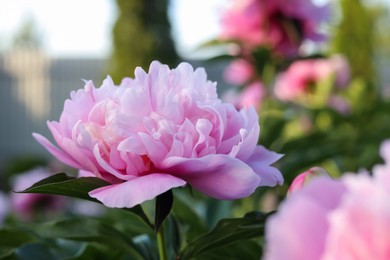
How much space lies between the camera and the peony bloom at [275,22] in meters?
1.78

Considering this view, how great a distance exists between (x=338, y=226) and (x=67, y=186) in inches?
11.4

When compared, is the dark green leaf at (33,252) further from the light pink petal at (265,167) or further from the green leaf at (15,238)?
the light pink petal at (265,167)

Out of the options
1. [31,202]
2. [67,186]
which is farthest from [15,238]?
[31,202]

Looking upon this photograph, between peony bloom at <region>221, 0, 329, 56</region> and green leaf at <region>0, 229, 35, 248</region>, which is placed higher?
peony bloom at <region>221, 0, 329, 56</region>

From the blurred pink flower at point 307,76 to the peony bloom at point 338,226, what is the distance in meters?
2.19

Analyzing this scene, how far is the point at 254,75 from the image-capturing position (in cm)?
208

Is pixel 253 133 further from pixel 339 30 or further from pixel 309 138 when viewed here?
Answer: pixel 339 30

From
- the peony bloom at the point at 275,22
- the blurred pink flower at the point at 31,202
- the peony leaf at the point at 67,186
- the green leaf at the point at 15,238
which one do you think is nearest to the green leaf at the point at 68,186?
the peony leaf at the point at 67,186

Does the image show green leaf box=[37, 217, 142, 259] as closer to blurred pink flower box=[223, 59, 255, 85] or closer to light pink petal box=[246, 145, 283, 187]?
light pink petal box=[246, 145, 283, 187]

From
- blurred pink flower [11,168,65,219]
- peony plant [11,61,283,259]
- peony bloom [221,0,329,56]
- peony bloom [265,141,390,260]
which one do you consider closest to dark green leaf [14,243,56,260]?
peony plant [11,61,283,259]

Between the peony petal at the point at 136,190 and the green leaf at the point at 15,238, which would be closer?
the peony petal at the point at 136,190

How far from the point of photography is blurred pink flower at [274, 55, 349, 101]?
8.36 feet

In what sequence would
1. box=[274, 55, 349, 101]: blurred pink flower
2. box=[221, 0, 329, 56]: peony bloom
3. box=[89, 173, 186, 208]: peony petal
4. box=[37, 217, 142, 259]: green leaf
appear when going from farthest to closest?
1. box=[274, 55, 349, 101]: blurred pink flower
2. box=[221, 0, 329, 56]: peony bloom
3. box=[37, 217, 142, 259]: green leaf
4. box=[89, 173, 186, 208]: peony petal

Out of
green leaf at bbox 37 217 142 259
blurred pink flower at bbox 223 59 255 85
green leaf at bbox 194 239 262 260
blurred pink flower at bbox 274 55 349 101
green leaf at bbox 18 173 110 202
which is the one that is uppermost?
green leaf at bbox 18 173 110 202
